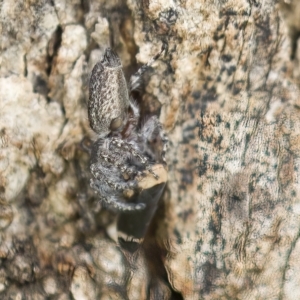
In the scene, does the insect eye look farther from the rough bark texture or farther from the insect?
the rough bark texture

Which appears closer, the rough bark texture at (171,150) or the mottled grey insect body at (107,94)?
the rough bark texture at (171,150)

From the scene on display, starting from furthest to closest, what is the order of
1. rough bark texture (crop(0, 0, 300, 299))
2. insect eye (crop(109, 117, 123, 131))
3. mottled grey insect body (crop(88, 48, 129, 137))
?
1. insect eye (crop(109, 117, 123, 131))
2. mottled grey insect body (crop(88, 48, 129, 137))
3. rough bark texture (crop(0, 0, 300, 299))

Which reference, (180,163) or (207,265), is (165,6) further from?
(207,265)

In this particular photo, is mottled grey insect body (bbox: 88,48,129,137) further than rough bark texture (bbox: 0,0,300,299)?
→ Yes

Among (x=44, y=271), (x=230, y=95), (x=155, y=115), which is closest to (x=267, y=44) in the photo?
(x=230, y=95)

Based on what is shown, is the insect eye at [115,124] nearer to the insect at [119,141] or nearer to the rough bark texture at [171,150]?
the insect at [119,141]

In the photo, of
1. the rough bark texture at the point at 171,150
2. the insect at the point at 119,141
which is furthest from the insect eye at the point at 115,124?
the rough bark texture at the point at 171,150


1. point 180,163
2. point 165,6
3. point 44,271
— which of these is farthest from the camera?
point 44,271

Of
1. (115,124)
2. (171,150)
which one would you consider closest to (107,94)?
(115,124)

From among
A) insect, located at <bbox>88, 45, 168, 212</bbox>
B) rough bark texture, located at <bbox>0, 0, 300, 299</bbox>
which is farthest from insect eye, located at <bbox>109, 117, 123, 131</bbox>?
rough bark texture, located at <bbox>0, 0, 300, 299</bbox>
